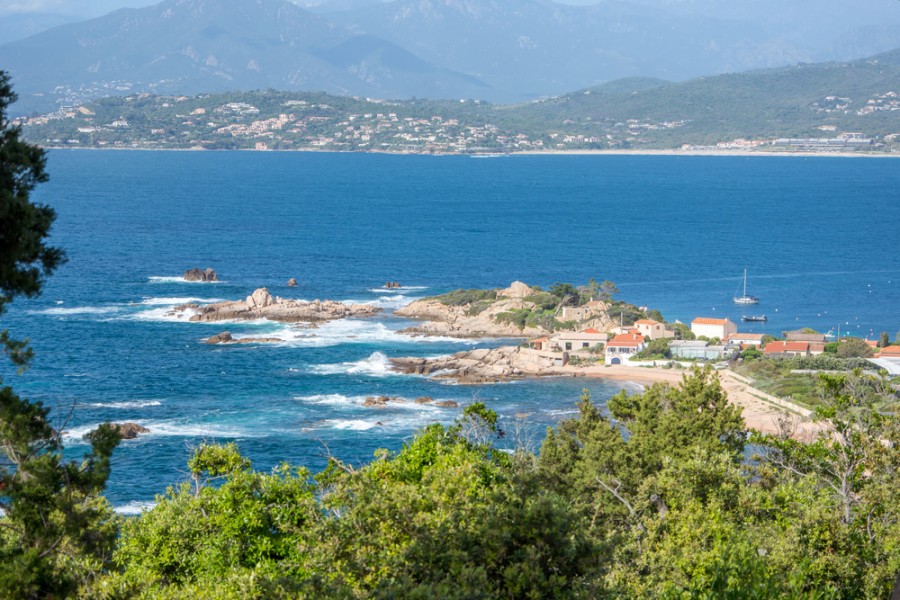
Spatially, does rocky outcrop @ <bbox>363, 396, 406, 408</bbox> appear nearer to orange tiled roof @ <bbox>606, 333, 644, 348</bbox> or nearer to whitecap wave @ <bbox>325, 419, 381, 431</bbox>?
whitecap wave @ <bbox>325, 419, 381, 431</bbox>

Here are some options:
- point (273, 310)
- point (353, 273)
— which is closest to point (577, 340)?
point (273, 310)

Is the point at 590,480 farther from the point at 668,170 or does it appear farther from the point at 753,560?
the point at 668,170

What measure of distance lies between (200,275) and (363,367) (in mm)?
26955

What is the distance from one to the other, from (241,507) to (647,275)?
6831 cm

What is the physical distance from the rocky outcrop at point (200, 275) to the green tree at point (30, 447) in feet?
211

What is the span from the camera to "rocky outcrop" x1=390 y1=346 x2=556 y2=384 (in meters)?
49.3

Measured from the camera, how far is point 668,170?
194750 millimetres

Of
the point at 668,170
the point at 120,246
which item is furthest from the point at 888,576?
the point at 668,170

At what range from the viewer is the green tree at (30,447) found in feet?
A: 28.7

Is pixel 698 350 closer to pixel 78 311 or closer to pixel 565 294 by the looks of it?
pixel 565 294

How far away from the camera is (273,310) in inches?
2453

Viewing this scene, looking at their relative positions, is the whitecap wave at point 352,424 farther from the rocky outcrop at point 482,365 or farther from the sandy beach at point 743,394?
the sandy beach at point 743,394

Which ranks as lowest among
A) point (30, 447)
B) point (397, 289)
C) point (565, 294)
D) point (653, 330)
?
point (653, 330)

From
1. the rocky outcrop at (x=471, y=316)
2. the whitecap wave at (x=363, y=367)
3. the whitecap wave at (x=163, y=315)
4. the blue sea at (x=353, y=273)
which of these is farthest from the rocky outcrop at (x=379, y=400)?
the whitecap wave at (x=163, y=315)
